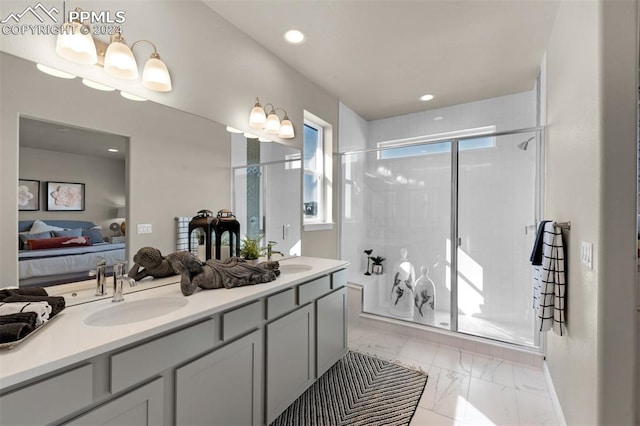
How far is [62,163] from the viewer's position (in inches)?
53.2

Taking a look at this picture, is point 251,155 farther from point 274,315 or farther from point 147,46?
point 274,315

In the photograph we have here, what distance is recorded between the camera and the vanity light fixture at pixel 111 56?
1330 millimetres

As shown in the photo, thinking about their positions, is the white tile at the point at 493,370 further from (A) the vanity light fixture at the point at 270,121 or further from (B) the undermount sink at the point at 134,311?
(A) the vanity light fixture at the point at 270,121

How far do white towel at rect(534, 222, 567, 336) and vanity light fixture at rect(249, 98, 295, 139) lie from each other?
2.09 metres

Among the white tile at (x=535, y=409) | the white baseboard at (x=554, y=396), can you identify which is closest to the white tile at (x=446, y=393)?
the white tile at (x=535, y=409)

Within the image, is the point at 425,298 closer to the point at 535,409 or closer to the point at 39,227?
the point at 535,409

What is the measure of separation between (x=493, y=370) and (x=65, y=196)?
10.3 ft

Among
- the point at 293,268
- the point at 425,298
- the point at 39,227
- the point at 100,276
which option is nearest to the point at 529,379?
the point at 425,298

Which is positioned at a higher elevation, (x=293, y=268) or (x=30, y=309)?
(x=30, y=309)

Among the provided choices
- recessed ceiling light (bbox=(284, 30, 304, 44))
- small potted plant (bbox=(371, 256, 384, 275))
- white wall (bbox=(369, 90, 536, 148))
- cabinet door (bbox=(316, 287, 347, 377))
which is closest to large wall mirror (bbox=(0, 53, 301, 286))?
recessed ceiling light (bbox=(284, 30, 304, 44))

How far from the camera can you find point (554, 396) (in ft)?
6.55

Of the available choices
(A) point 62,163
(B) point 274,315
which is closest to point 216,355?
(B) point 274,315

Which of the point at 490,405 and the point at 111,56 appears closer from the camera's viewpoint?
the point at 111,56

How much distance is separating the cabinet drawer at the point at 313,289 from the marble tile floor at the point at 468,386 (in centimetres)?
96
